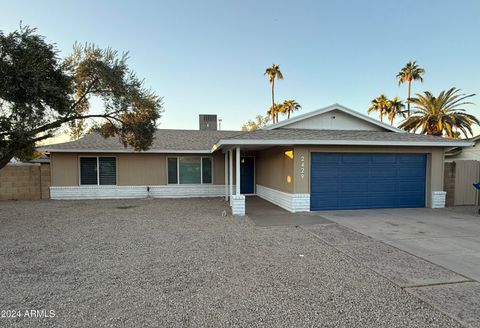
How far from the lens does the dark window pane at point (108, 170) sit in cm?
1271

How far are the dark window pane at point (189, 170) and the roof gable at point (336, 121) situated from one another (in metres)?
5.41

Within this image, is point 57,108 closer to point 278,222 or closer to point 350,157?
point 278,222

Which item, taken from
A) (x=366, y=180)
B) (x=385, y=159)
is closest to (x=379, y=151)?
(x=385, y=159)

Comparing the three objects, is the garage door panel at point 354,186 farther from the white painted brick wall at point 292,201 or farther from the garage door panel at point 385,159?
the white painted brick wall at point 292,201

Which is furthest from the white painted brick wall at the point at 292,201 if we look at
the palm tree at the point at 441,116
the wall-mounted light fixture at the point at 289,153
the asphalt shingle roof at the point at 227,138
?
the palm tree at the point at 441,116

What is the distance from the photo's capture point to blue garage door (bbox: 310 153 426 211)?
914 centimetres

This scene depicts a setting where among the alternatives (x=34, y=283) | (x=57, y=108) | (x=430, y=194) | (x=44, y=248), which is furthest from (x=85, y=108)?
(x=430, y=194)

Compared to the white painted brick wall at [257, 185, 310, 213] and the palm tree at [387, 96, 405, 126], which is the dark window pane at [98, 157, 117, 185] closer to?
the white painted brick wall at [257, 185, 310, 213]

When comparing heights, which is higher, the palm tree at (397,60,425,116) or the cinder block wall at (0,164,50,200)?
the palm tree at (397,60,425,116)

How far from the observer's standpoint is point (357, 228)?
670 centimetres

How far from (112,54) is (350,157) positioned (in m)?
10.1

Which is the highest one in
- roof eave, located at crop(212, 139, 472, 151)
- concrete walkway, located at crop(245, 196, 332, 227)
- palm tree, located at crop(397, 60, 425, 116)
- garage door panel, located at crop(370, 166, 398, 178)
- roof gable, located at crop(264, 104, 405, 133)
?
palm tree, located at crop(397, 60, 425, 116)

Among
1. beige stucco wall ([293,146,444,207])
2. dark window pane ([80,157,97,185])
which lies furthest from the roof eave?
dark window pane ([80,157,97,185])

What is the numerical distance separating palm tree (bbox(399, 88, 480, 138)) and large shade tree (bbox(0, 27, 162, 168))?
20756 millimetres
